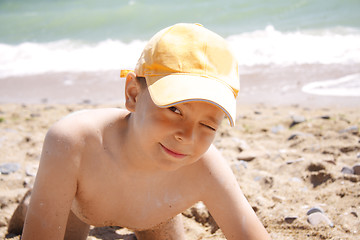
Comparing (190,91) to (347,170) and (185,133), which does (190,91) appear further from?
(347,170)

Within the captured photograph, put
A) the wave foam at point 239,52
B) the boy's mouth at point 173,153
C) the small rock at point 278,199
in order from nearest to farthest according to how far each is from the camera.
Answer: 1. the boy's mouth at point 173,153
2. the small rock at point 278,199
3. the wave foam at point 239,52

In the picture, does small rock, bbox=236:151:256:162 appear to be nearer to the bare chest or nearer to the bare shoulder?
the bare chest

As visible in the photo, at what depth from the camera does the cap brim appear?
1.46 metres

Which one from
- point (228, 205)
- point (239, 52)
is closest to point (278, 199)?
point (228, 205)

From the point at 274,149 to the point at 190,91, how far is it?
7.50ft

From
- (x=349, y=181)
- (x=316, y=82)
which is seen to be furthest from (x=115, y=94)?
(x=349, y=181)

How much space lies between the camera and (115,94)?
5969 millimetres

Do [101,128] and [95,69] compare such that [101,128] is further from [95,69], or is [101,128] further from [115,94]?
[95,69]

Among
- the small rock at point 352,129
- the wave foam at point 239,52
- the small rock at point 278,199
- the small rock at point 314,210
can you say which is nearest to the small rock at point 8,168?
the small rock at point 278,199

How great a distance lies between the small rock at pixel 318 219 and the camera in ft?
7.64

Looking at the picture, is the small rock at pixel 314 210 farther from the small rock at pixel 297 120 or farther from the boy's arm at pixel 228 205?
the small rock at pixel 297 120

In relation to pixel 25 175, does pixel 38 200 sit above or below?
→ above

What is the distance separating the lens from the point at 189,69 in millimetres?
1544

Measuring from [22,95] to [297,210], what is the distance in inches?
190
